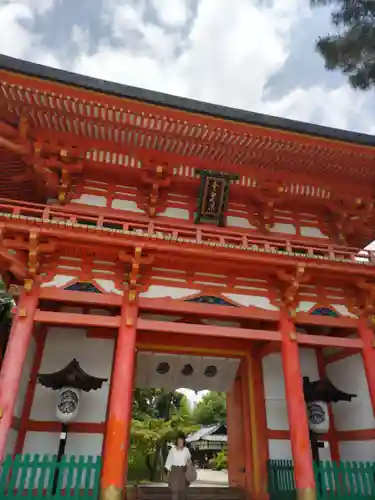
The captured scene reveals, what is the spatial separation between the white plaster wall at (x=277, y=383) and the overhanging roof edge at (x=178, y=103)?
5.66 meters

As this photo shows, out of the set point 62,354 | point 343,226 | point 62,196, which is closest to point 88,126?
point 62,196

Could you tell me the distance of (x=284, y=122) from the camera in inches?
332

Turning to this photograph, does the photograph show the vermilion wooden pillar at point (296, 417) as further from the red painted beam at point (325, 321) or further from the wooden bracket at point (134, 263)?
the wooden bracket at point (134, 263)

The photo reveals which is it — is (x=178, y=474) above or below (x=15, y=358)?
below

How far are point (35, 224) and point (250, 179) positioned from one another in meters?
5.58

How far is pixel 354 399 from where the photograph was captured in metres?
8.91

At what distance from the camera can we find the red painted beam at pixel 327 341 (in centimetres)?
807

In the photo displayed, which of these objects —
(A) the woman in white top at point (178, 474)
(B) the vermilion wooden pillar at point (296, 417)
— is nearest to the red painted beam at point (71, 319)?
(A) the woman in white top at point (178, 474)

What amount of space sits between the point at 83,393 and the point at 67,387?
72 centimetres

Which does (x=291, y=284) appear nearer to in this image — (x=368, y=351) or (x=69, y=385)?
(x=368, y=351)

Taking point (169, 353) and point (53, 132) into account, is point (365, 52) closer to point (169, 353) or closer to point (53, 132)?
point (53, 132)

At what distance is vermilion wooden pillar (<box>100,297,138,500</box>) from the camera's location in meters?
6.23

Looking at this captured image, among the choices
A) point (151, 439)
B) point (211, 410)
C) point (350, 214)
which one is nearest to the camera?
point (350, 214)

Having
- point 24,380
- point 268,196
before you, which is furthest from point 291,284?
point 24,380
